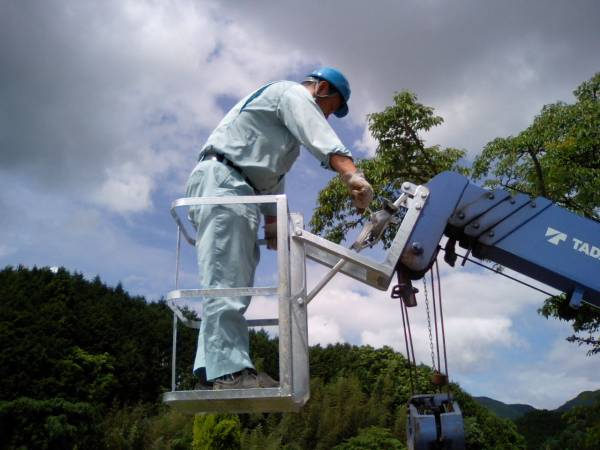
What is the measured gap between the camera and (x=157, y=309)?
12570mm

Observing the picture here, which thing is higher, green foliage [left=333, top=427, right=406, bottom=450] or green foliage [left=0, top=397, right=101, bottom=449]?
green foliage [left=0, top=397, right=101, bottom=449]

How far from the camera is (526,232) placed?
149 inches

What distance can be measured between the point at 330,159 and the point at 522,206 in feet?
4.23

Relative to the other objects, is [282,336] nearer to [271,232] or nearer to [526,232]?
[271,232]

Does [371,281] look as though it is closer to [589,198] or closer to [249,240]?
[249,240]

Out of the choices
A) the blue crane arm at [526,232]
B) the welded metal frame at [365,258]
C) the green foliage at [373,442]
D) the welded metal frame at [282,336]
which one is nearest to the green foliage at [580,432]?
the green foliage at [373,442]

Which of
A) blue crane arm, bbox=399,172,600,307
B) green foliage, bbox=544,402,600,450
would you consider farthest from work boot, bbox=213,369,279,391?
green foliage, bbox=544,402,600,450

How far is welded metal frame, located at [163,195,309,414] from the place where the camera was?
9.78 ft

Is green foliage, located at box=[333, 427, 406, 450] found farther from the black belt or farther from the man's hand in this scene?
the black belt

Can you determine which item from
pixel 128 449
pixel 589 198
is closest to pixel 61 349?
pixel 128 449

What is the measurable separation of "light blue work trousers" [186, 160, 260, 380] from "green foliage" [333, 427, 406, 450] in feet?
20.7

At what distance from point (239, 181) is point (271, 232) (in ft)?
1.81

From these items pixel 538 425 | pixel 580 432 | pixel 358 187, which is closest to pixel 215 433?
pixel 358 187

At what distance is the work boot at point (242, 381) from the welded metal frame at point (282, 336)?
0.07 m
